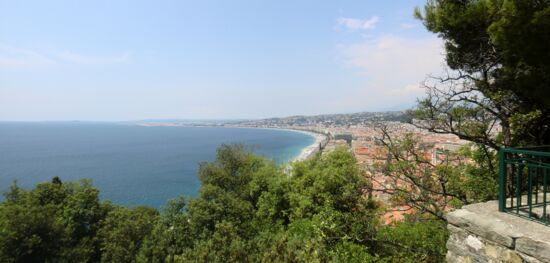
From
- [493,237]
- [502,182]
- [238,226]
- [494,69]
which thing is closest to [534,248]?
[493,237]

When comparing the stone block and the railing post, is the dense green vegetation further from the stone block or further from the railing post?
the stone block

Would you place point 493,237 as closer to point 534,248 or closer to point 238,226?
point 534,248

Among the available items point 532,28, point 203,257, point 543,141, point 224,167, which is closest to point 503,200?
point 532,28

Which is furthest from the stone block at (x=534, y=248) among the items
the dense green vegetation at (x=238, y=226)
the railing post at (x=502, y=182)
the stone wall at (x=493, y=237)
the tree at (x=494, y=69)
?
the dense green vegetation at (x=238, y=226)

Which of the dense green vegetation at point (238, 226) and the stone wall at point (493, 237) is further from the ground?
the stone wall at point (493, 237)

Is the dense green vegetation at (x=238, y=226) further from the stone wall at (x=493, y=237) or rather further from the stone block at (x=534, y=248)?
the stone block at (x=534, y=248)

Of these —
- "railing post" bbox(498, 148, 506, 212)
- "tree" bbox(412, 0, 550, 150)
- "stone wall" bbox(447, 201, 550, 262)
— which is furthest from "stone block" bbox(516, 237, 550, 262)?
"tree" bbox(412, 0, 550, 150)

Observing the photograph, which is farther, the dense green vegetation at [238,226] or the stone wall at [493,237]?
the dense green vegetation at [238,226]
